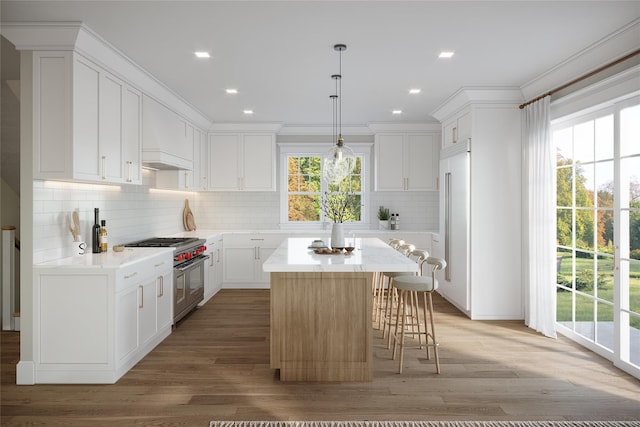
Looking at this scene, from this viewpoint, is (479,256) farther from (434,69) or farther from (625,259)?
(434,69)

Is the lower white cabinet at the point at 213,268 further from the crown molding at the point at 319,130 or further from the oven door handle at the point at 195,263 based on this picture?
the crown molding at the point at 319,130

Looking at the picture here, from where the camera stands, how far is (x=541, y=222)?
15.1 ft

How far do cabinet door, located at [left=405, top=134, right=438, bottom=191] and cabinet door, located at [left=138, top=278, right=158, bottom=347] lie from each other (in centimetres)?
462

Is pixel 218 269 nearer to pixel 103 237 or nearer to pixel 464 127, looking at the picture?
pixel 103 237

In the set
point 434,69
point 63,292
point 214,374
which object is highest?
point 434,69

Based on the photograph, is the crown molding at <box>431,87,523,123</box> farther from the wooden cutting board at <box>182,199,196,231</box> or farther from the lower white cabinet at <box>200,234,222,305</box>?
the wooden cutting board at <box>182,199,196,231</box>

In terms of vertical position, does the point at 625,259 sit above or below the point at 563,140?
below

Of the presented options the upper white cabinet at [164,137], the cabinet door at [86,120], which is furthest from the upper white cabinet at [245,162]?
the cabinet door at [86,120]

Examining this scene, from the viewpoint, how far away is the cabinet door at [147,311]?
379 centimetres

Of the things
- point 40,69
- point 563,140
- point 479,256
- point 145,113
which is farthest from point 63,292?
point 563,140

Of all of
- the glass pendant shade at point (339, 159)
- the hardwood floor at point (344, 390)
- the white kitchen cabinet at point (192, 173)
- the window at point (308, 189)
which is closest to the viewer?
the hardwood floor at point (344, 390)

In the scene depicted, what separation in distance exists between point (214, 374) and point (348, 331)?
122 centimetres

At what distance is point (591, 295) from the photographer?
4152 mm

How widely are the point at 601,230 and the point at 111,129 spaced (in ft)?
15.7
